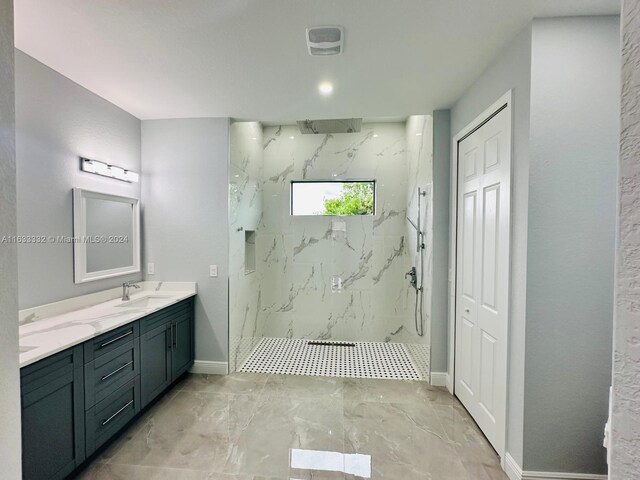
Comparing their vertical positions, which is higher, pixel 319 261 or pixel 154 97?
pixel 154 97

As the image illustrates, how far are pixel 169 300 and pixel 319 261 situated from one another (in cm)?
201

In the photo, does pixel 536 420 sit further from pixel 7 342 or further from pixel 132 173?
pixel 132 173

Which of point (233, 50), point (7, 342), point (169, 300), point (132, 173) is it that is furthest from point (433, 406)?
point (132, 173)

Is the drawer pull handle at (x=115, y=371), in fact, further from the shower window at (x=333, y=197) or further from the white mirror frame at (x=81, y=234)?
the shower window at (x=333, y=197)

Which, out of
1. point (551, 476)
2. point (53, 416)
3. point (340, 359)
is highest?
point (53, 416)

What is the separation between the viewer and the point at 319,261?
4.22m

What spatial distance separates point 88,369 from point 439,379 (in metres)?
2.92

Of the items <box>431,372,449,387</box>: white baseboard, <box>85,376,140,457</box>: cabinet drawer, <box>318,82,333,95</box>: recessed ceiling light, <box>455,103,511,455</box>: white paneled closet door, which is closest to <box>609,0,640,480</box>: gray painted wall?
<box>455,103,511,455</box>: white paneled closet door

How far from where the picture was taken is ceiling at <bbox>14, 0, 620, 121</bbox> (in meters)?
1.60

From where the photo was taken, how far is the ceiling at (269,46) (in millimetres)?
1598

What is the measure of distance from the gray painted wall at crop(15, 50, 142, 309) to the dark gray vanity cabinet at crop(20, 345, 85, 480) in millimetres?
670

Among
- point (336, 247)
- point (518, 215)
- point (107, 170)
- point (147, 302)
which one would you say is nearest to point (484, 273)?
point (518, 215)

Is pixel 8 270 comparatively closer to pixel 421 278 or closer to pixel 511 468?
pixel 511 468

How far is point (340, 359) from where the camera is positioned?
142 inches
